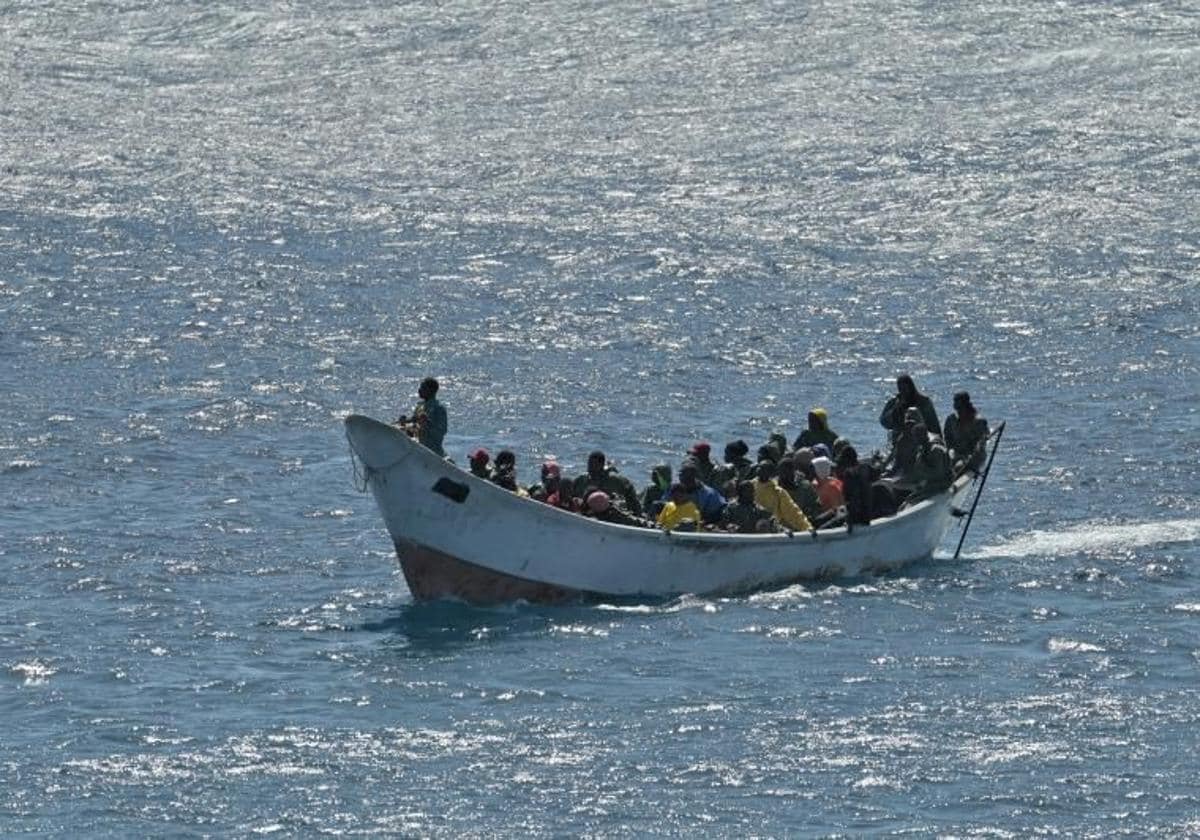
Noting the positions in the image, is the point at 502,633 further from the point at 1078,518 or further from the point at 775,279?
the point at 775,279

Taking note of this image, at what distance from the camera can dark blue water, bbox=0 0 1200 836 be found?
93.5ft

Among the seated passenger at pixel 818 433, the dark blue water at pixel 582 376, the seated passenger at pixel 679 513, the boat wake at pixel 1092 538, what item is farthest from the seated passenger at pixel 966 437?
the seated passenger at pixel 679 513

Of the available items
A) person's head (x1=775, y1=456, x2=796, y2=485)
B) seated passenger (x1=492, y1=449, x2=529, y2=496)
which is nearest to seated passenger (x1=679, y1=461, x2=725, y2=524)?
person's head (x1=775, y1=456, x2=796, y2=485)

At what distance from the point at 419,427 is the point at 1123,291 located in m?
27.2

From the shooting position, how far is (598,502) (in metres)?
34.5

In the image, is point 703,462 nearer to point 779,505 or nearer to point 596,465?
point 779,505

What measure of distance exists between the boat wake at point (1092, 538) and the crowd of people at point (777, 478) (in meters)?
1.33

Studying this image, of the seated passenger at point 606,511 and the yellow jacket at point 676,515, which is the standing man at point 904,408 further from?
the seated passenger at point 606,511

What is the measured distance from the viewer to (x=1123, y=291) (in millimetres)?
58688

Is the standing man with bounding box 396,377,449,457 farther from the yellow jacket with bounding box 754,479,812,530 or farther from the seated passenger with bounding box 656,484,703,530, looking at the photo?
the yellow jacket with bounding box 754,479,812,530

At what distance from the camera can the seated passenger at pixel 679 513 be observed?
34812 millimetres

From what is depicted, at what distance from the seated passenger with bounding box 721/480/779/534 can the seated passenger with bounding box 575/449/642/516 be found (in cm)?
127

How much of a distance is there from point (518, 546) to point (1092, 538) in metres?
9.51

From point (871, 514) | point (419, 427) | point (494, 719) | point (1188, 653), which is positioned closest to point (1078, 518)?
point (871, 514)
